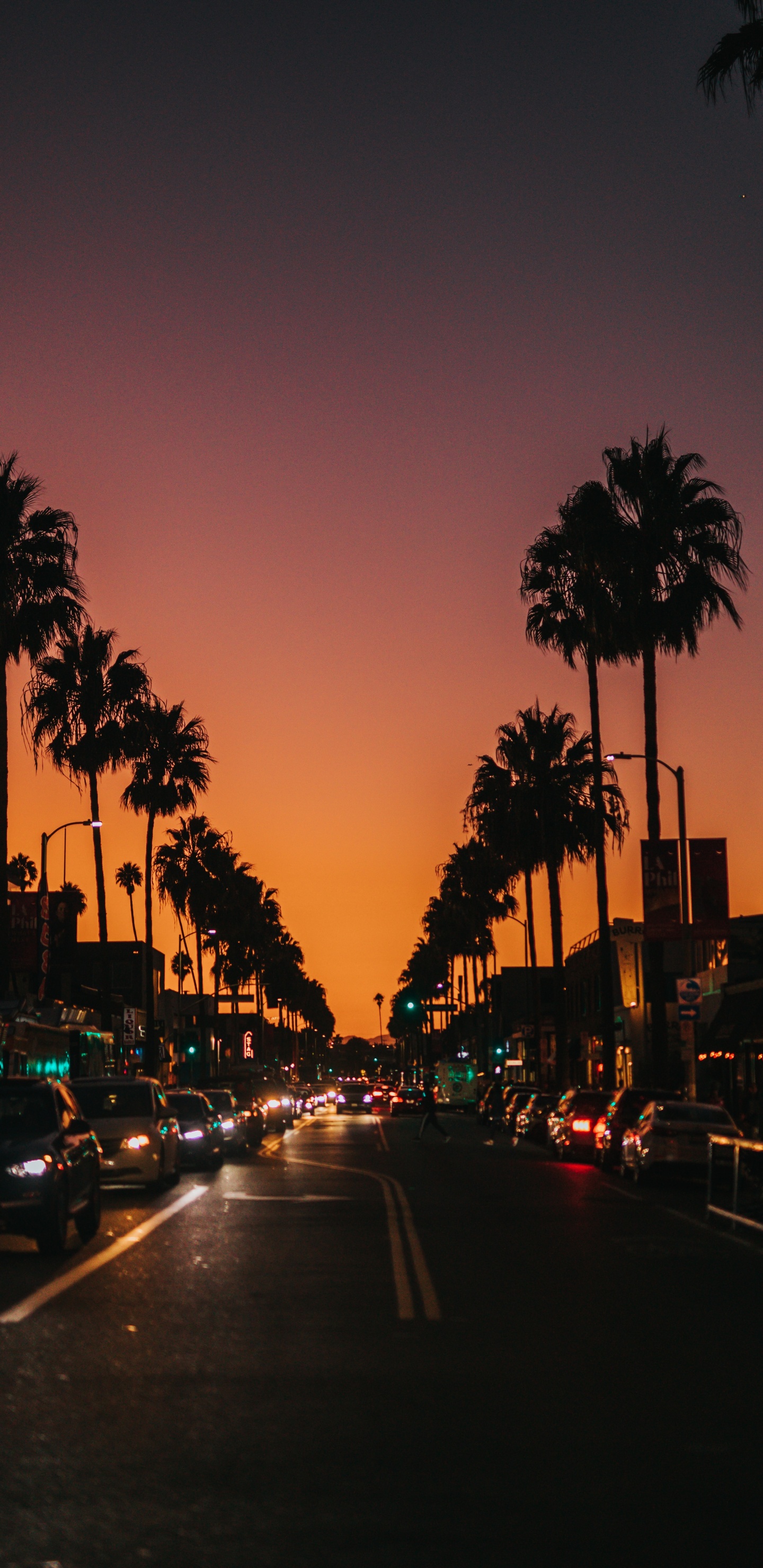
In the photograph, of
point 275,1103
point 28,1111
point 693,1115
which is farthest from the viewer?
point 275,1103

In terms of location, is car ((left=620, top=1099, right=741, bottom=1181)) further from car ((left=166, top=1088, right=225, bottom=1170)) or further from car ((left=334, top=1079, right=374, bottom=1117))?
car ((left=334, top=1079, right=374, bottom=1117))

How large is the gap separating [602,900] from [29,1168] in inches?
1361

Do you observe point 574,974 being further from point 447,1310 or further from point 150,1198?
point 447,1310

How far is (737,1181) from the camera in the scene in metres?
20.5

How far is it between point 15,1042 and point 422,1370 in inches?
1010

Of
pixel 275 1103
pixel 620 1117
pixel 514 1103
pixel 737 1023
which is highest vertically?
pixel 737 1023

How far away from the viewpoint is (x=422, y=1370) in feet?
31.7

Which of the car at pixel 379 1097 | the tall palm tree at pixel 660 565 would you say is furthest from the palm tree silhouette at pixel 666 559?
the car at pixel 379 1097

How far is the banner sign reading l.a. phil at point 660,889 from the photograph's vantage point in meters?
35.2

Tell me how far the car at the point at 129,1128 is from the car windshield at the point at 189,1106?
19.2ft

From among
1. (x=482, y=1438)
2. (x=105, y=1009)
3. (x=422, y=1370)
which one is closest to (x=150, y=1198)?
(x=422, y=1370)

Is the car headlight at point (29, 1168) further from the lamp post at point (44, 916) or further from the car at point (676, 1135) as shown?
the lamp post at point (44, 916)

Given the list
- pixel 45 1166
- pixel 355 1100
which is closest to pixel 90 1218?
pixel 45 1166

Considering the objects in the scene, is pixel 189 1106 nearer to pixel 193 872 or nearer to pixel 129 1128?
pixel 129 1128
